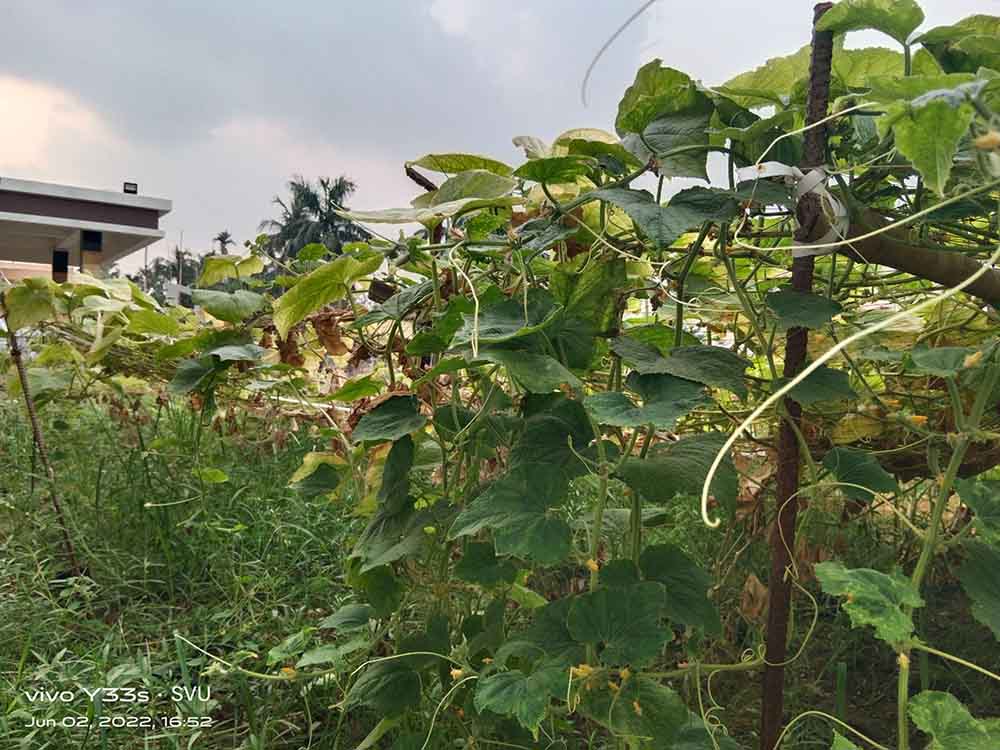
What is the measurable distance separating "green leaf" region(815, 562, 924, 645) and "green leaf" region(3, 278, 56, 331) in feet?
4.12

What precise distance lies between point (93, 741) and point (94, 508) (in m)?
0.89

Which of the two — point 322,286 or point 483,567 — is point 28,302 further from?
point 483,567

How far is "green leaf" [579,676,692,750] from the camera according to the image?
61 cm

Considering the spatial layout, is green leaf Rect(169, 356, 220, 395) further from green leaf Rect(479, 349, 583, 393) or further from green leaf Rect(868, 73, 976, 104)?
green leaf Rect(868, 73, 976, 104)

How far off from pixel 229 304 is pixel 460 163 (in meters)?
0.39

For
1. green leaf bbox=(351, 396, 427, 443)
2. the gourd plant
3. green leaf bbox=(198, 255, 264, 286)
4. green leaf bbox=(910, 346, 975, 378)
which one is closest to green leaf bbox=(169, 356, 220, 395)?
the gourd plant

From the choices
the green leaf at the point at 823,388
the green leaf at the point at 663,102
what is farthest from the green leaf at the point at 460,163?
the green leaf at the point at 823,388

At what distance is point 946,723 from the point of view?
53 cm

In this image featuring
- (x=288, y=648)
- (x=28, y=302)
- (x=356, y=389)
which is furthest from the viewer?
(x=28, y=302)

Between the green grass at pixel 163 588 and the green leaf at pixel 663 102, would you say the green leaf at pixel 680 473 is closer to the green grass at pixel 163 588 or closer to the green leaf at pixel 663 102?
the green leaf at pixel 663 102

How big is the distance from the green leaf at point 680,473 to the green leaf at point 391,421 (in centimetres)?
21

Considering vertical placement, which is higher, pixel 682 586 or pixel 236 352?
pixel 236 352

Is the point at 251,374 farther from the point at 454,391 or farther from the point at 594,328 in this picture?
the point at 594,328
